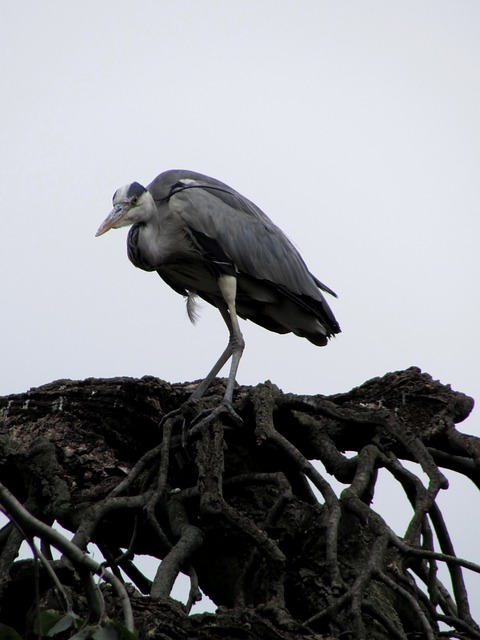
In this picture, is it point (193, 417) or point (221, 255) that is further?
point (221, 255)

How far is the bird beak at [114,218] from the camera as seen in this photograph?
258 inches

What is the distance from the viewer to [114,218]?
6.55 m

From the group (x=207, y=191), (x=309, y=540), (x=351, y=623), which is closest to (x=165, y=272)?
Result: (x=207, y=191)

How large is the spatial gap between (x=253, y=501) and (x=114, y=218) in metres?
2.53

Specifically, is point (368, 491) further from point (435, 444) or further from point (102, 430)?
point (102, 430)

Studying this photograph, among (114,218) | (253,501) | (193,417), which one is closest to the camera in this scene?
(253,501)

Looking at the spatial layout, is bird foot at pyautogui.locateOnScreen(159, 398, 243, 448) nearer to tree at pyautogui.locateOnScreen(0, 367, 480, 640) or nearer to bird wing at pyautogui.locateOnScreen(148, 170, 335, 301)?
tree at pyautogui.locateOnScreen(0, 367, 480, 640)

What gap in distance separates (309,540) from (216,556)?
38 cm

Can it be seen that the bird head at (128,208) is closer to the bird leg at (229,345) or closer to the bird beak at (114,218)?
the bird beak at (114,218)

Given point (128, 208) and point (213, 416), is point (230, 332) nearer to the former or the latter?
point (128, 208)

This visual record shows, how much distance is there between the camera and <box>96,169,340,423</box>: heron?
21.7 ft

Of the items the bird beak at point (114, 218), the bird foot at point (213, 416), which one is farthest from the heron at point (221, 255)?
the bird foot at point (213, 416)

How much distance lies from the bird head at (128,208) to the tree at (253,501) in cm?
158

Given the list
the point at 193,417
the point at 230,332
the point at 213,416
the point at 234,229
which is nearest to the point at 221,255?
the point at 234,229
